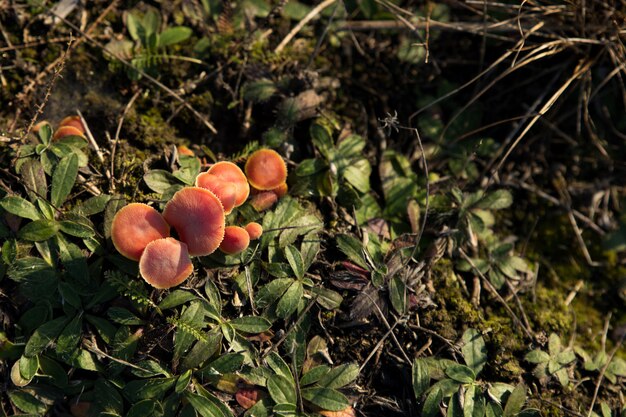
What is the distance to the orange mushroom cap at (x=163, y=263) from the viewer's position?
2.25 meters

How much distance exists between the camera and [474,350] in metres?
2.68

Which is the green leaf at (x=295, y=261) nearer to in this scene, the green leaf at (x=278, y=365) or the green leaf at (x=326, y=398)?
the green leaf at (x=278, y=365)

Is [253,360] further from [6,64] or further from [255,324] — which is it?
[6,64]

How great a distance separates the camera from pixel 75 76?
3094mm

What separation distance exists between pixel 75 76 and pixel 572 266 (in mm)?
3259

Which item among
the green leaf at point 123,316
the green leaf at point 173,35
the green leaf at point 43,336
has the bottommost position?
the green leaf at point 43,336

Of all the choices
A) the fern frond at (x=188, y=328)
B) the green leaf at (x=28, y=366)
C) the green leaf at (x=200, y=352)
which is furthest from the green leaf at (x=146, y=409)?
the green leaf at (x=28, y=366)

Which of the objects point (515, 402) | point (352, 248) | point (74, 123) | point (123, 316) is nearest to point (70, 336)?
point (123, 316)

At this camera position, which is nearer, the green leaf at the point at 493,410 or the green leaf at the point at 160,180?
the green leaf at the point at 493,410

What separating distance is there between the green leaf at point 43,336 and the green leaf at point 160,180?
0.75 m

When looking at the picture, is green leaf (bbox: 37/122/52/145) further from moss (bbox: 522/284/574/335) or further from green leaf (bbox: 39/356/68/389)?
moss (bbox: 522/284/574/335)

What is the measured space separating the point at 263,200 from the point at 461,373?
1294 millimetres

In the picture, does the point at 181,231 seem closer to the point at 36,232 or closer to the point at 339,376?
the point at 36,232

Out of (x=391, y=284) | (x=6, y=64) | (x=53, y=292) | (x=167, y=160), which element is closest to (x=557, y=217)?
(x=391, y=284)
